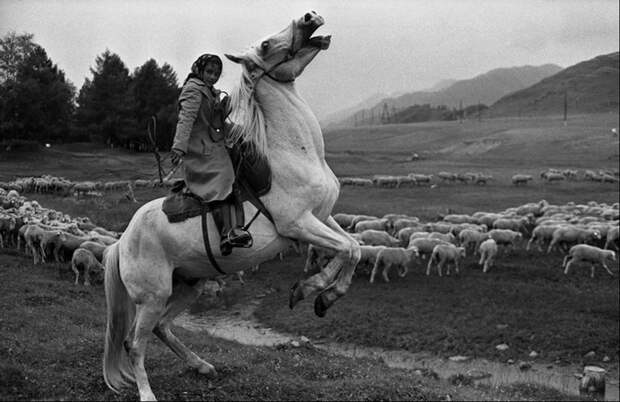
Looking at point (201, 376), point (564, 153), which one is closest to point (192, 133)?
point (201, 376)

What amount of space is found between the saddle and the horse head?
0.87 meters

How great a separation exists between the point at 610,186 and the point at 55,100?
46.1 m

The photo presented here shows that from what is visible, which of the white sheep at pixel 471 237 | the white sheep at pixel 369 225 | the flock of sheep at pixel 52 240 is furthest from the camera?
the white sheep at pixel 369 225

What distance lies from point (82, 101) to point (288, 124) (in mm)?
7424

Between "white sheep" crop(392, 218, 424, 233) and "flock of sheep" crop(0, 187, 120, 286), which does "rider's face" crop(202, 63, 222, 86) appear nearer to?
"flock of sheep" crop(0, 187, 120, 286)

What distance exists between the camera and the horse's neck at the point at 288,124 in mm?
6520

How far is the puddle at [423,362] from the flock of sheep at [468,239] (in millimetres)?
3106

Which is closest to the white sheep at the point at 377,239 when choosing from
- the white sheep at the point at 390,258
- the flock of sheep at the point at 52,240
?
the white sheep at the point at 390,258

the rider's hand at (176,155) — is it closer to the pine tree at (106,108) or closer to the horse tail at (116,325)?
the horse tail at (116,325)

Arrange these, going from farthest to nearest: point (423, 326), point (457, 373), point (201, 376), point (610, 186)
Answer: point (610, 186) < point (423, 326) < point (457, 373) < point (201, 376)

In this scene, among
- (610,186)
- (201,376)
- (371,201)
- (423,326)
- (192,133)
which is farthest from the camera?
(610,186)

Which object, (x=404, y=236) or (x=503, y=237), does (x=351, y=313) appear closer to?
(x=404, y=236)

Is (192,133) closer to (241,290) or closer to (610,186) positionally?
(241,290)

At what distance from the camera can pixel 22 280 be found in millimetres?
14008
